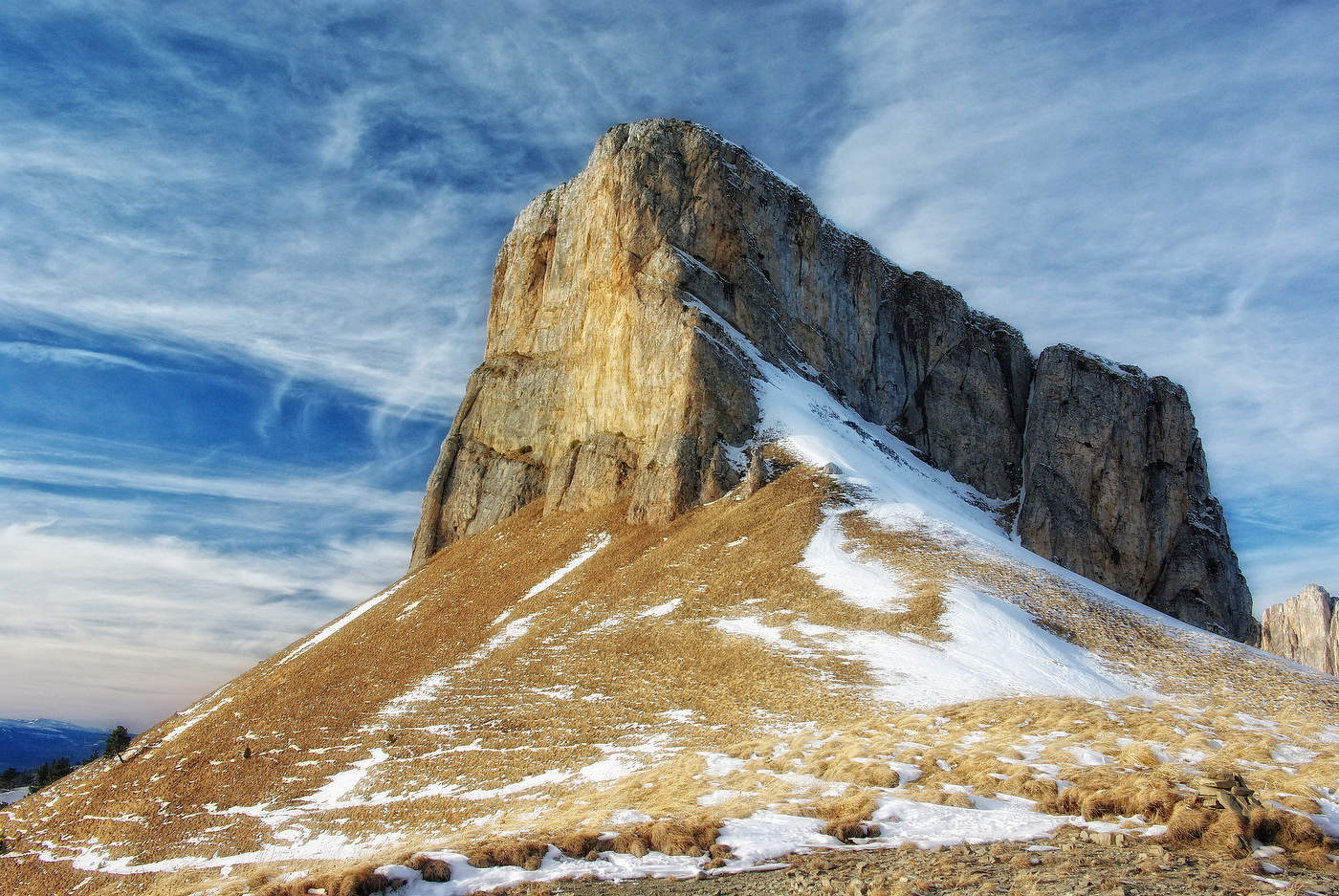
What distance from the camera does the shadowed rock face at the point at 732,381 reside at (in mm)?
42531

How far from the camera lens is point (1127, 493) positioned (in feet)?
212

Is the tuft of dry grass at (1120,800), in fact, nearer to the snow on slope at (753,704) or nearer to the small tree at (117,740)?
the snow on slope at (753,704)

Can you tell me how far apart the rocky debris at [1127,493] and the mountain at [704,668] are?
1.74 feet

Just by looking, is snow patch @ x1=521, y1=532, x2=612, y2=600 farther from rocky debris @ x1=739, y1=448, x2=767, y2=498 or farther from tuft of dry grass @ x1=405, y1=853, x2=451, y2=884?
tuft of dry grass @ x1=405, y1=853, x2=451, y2=884

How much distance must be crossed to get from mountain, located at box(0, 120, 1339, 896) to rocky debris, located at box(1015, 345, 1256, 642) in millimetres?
529

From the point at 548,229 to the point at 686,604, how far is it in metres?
39.3

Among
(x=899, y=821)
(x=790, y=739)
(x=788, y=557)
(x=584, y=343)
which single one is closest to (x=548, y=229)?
(x=584, y=343)

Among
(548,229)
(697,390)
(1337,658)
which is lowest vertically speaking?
(1337,658)

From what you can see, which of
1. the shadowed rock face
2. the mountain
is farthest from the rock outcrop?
the mountain

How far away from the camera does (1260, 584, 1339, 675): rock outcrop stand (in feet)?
286

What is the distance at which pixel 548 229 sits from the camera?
5919 centimetres

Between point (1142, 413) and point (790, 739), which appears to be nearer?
point (790, 739)

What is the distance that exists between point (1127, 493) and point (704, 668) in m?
55.4

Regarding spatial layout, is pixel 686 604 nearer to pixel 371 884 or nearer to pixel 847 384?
pixel 371 884
